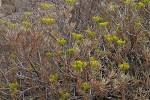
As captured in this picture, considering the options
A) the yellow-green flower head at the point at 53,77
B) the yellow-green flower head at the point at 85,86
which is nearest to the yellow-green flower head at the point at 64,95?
the yellow-green flower head at the point at 53,77

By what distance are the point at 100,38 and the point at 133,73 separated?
0.50m

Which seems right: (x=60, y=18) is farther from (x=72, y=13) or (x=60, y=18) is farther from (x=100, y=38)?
(x=100, y=38)

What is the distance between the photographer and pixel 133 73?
133 inches

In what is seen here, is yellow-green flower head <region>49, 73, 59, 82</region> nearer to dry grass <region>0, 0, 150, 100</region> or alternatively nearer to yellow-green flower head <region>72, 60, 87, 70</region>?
dry grass <region>0, 0, 150, 100</region>

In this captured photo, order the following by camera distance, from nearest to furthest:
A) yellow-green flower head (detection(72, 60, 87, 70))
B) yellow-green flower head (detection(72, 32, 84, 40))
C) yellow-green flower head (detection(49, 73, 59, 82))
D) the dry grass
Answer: yellow-green flower head (detection(72, 60, 87, 70))
the dry grass
yellow-green flower head (detection(49, 73, 59, 82))
yellow-green flower head (detection(72, 32, 84, 40))

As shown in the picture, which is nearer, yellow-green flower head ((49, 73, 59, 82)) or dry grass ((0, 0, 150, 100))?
dry grass ((0, 0, 150, 100))

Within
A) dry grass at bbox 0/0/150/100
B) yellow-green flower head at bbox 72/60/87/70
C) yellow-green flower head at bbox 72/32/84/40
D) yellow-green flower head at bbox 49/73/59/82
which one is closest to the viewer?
yellow-green flower head at bbox 72/60/87/70

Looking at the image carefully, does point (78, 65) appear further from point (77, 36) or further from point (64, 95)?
point (77, 36)

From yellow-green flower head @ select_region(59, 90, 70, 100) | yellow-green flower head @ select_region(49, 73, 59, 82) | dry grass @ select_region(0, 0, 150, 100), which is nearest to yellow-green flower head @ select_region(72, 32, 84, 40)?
dry grass @ select_region(0, 0, 150, 100)

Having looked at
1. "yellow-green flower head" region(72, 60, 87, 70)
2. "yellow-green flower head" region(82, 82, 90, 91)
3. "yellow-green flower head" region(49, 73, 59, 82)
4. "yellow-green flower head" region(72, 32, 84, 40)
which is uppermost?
"yellow-green flower head" region(72, 32, 84, 40)

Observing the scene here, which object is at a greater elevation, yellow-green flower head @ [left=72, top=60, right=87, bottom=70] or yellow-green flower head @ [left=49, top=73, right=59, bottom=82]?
yellow-green flower head @ [left=72, top=60, right=87, bottom=70]

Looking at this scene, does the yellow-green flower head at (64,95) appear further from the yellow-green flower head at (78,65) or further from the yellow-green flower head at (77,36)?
the yellow-green flower head at (77,36)

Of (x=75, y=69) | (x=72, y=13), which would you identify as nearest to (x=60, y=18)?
(x=72, y=13)

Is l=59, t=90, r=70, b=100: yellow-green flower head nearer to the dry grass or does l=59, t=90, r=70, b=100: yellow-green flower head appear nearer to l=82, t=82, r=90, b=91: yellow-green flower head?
the dry grass
